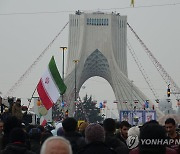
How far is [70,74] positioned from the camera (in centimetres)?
9262

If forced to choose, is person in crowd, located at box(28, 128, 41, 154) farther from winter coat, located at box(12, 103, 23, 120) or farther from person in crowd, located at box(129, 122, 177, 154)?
person in crowd, located at box(129, 122, 177, 154)

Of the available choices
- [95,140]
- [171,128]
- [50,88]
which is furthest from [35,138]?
[50,88]

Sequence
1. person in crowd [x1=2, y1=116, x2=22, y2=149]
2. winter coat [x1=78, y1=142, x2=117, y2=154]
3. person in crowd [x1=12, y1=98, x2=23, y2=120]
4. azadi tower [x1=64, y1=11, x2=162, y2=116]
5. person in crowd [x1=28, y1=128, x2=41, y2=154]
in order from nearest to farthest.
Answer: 1. winter coat [x1=78, y1=142, x2=117, y2=154]
2. person in crowd [x1=2, y1=116, x2=22, y2=149]
3. person in crowd [x1=28, y1=128, x2=41, y2=154]
4. person in crowd [x1=12, y1=98, x2=23, y2=120]
5. azadi tower [x1=64, y1=11, x2=162, y2=116]

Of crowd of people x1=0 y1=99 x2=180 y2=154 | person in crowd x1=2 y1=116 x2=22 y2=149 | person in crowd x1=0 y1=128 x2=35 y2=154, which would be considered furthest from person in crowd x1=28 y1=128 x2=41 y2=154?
person in crowd x1=0 y1=128 x2=35 y2=154

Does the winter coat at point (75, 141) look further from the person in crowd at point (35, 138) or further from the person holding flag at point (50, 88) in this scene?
the person holding flag at point (50, 88)

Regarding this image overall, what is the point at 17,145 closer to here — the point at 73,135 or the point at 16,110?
the point at 73,135

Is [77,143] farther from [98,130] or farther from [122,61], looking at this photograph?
[122,61]

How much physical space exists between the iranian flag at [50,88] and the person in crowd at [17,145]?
970cm

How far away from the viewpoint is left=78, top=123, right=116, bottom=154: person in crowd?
7.01m

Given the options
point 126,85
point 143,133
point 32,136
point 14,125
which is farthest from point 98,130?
point 126,85

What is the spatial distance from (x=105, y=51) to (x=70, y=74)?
6.42m

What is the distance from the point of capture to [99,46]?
9650 centimetres

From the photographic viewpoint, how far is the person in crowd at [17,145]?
7020 mm

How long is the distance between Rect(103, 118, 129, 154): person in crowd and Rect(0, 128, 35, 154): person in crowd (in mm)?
1886
